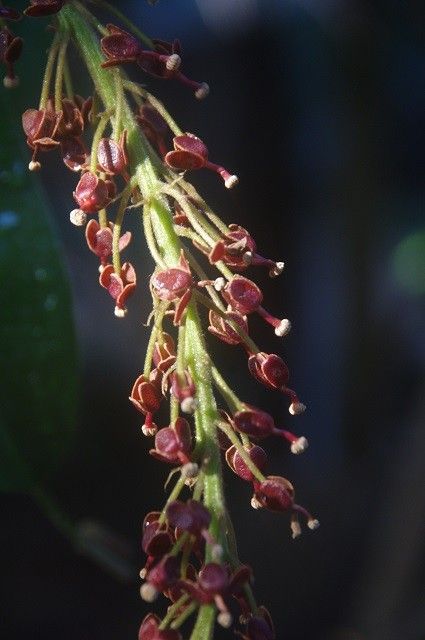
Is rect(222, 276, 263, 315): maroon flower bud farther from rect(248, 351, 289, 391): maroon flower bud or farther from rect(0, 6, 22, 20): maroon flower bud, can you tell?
rect(0, 6, 22, 20): maroon flower bud

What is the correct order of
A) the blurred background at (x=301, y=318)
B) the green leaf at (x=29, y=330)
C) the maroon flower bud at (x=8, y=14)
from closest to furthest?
the maroon flower bud at (x=8, y=14) < the green leaf at (x=29, y=330) < the blurred background at (x=301, y=318)

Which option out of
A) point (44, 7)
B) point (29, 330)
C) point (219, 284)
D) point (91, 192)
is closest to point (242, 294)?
point (219, 284)

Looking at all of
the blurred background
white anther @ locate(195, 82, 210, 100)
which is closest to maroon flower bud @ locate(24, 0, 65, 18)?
white anther @ locate(195, 82, 210, 100)

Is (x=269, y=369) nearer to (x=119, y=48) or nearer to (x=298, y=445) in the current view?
(x=298, y=445)

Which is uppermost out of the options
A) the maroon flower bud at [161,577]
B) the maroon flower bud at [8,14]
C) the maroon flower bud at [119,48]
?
the maroon flower bud at [8,14]


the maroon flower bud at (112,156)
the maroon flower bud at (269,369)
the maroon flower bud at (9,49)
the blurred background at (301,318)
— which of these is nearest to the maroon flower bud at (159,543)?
the maroon flower bud at (269,369)

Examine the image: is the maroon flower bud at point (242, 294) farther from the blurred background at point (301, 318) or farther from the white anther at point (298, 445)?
the blurred background at point (301, 318)
